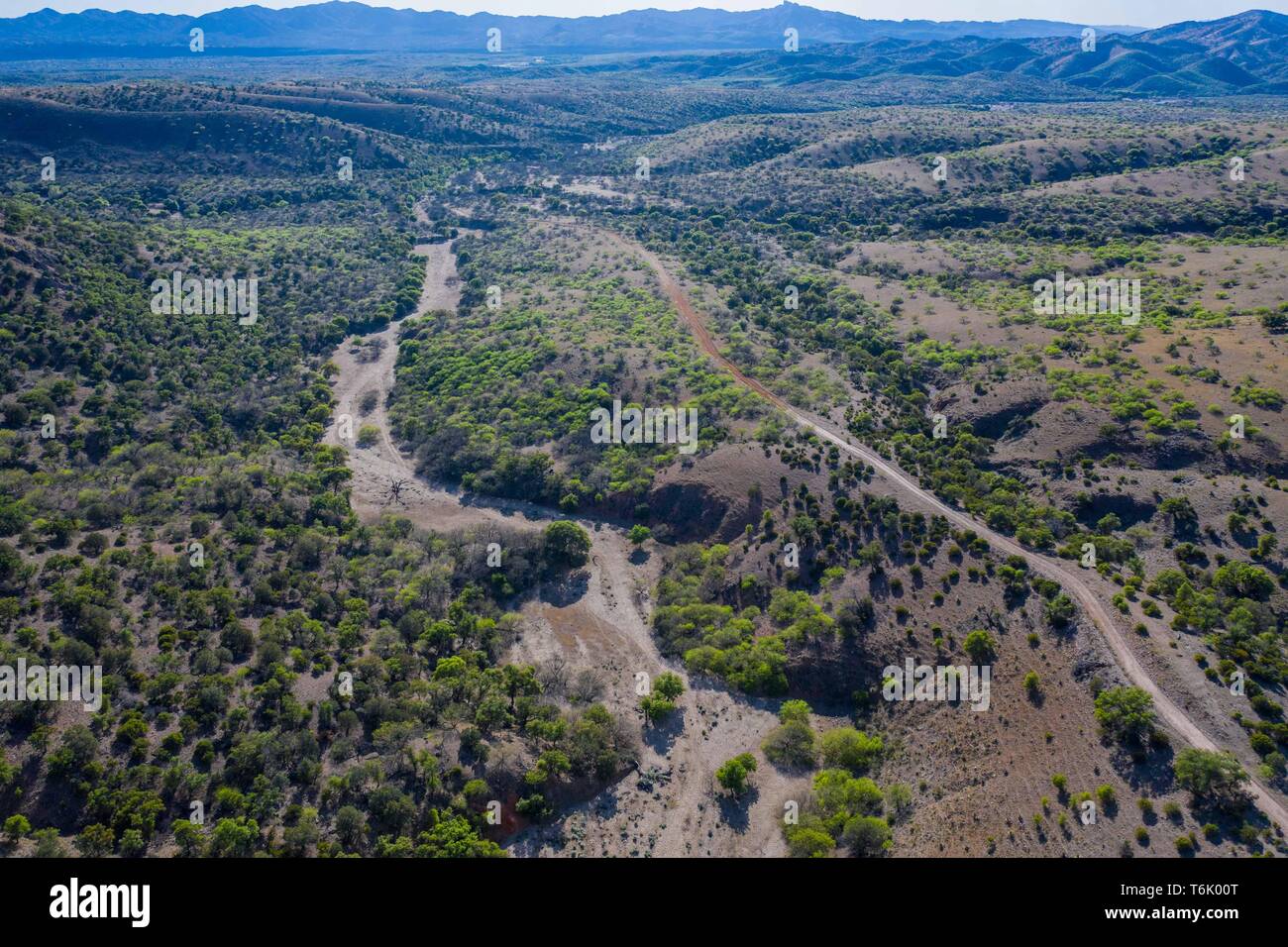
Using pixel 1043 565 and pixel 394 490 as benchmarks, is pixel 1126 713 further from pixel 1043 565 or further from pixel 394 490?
pixel 394 490

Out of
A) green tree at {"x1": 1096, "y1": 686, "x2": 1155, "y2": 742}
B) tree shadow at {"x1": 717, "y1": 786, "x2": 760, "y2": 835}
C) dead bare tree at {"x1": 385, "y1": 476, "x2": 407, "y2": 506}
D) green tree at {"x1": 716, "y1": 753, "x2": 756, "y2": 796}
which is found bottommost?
tree shadow at {"x1": 717, "y1": 786, "x2": 760, "y2": 835}

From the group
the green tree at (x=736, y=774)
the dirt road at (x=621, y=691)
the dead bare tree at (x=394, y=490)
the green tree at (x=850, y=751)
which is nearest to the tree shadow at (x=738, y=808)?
the dirt road at (x=621, y=691)

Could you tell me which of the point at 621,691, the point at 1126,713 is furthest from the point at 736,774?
the point at 1126,713

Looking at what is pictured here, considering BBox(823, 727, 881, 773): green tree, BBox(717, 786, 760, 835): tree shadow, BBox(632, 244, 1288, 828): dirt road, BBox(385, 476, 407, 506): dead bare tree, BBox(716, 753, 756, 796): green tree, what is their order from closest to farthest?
BBox(632, 244, 1288, 828): dirt road, BBox(717, 786, 760, 835): tree shadow, BBox(716, 753, 756, 796): green tree, BBox(823, 727, 881, 773): green tree, BBox(385, 476, 407, 506): dead bare tree

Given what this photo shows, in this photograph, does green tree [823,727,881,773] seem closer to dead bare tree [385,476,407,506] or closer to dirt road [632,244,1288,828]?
dirt road [632,244,1288,828]

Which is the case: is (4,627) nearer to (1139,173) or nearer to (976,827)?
(976,827)

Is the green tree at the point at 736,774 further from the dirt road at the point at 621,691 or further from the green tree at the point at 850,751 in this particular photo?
the green tree at the point at 850,751

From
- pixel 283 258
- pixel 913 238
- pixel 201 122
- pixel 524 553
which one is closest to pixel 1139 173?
pixel 913 238

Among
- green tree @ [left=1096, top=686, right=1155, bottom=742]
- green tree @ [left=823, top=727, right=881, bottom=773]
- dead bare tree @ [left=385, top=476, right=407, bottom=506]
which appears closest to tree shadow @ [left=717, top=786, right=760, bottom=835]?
green tree @ [left=823, top=727, right=881, bottom=773]
